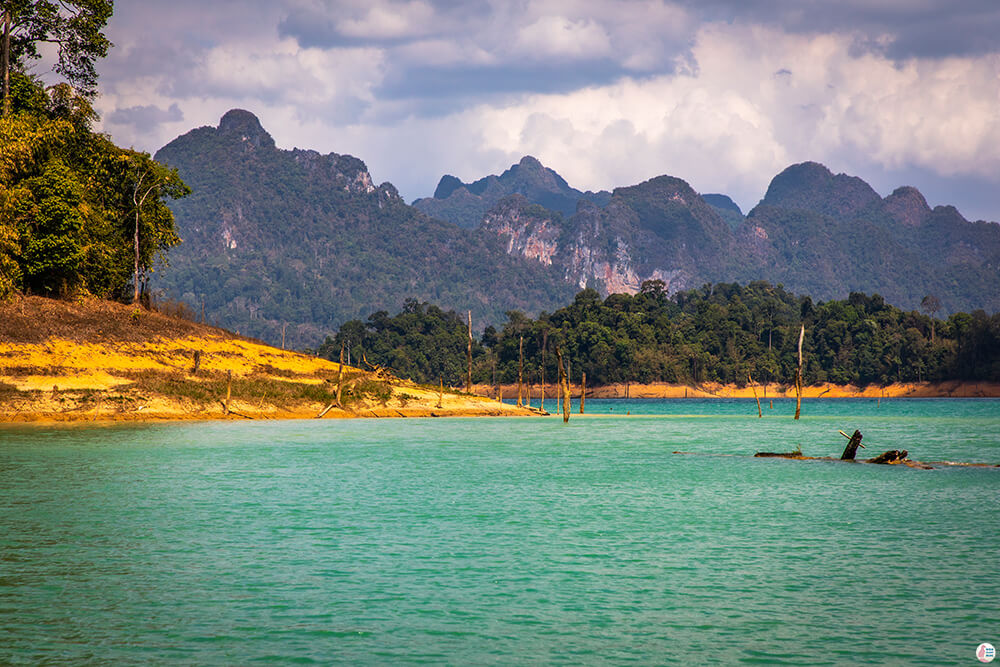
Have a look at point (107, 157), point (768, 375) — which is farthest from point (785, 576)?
point (768, 375)

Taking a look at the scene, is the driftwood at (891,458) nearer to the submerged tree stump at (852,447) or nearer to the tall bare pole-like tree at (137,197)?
the submerged tree stump at (852,447)

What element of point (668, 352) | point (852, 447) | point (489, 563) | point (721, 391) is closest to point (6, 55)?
point (852, 447)

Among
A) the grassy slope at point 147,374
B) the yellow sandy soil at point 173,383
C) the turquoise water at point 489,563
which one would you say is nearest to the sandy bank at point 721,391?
the yellow sandy soil at point 173,383

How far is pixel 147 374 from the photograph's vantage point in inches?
2340

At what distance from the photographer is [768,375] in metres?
191

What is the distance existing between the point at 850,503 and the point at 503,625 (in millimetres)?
16100

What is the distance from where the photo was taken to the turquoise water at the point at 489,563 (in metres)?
12.9

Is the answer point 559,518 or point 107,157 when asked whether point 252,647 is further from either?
point 107,157

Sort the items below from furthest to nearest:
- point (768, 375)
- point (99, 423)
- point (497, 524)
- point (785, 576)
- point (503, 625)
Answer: point (768, 375), point (99, 423), point (497, 524), point (785, 576), point (503, 625)

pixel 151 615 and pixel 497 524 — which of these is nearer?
pixel 151 615

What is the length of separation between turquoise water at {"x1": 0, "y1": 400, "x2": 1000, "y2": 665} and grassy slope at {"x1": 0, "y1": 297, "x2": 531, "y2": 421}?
1824 cm

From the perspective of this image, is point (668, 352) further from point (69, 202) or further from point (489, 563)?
point (489, 563)

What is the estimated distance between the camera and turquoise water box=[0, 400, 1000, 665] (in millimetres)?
12859

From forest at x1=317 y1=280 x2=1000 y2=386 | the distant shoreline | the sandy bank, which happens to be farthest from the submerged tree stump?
the sandy bank
